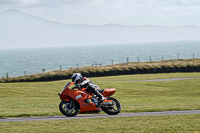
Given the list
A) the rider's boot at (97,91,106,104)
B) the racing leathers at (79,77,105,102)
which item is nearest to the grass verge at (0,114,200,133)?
the rider's boot at (97,91,106,104)

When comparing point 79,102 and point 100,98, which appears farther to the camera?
point 100,98

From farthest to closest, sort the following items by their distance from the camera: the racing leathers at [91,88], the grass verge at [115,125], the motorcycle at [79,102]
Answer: the racing leathers at [91,88]
the motorcycle at [79,102]
the grass verge at [115,125]

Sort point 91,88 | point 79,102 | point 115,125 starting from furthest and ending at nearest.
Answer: point 91,88 → point 79,102 → point 115,125

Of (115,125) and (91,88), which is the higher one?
(91,88)

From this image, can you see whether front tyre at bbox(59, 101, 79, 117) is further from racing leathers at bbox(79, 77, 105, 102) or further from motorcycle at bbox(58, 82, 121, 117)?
racing leathers at bbox(79, 77, 105, 102)

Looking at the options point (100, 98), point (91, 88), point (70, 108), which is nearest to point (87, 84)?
point (91, 88)

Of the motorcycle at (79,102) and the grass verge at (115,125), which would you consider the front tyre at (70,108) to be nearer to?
the motorcycle at (79,102)

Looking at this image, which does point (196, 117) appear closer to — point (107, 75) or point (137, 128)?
point (137, 128)

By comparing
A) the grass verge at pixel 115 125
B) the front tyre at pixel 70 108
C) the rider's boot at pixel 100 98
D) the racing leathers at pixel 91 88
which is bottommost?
the grass verge at pixel 115 125

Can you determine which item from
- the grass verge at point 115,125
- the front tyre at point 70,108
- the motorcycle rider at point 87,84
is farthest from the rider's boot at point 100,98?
the front tyre at point 70,108

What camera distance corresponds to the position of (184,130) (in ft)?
33.0

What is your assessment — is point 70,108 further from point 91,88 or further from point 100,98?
point 100,98

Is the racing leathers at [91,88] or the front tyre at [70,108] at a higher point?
the racing leathers at [91,88]

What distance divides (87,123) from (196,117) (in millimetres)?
4672
